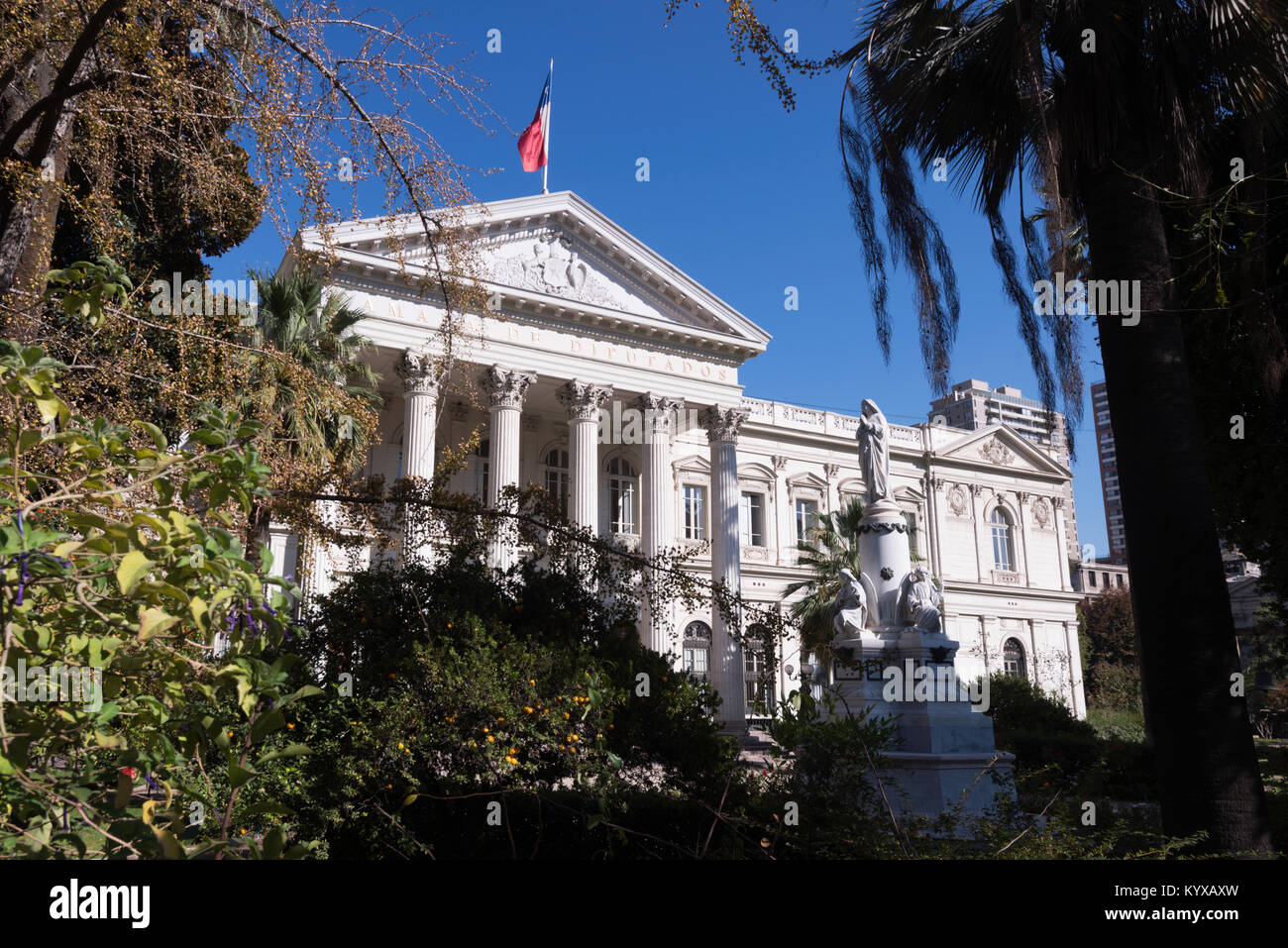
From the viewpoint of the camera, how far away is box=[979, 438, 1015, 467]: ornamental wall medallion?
45.1 meters

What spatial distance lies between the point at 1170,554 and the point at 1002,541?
4199 cm

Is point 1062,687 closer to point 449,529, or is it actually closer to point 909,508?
point 909,508

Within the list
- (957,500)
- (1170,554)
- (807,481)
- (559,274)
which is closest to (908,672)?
(1170,554)

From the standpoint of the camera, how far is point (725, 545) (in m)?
28.7

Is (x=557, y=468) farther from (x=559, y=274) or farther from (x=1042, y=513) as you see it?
(x=1042, y=513)

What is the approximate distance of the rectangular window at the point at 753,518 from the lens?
38.0 meters

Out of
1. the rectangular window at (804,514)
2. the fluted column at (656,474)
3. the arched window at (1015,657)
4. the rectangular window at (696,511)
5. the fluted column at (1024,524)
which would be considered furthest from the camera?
the fluted column at (1024,524)

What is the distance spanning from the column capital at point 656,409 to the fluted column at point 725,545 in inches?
62.7

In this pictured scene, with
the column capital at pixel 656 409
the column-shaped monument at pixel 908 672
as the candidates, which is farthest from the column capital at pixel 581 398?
the column-shaped monument at pixel 908 672

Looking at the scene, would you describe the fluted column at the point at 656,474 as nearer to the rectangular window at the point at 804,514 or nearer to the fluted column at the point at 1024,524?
the rectangular window at the point at 804,514

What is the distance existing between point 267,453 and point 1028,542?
45.4 meters

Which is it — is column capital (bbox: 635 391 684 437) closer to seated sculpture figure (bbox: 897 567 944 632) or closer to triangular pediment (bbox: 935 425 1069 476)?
seated sculpture figure (bbox: 897 567 944 632)

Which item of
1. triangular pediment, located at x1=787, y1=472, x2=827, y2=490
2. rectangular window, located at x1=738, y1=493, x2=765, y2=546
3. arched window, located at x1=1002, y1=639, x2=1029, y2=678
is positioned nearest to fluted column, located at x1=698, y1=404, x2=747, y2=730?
rectangular window, located at x1=738, y1=493, x2=765, y2=546
